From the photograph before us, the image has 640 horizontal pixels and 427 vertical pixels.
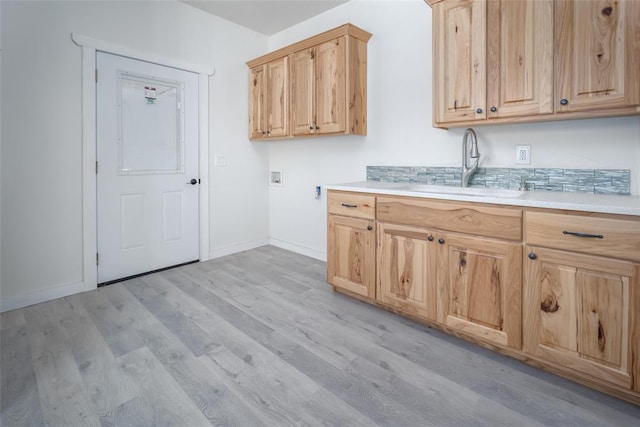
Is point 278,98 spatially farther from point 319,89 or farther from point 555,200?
point 555,200

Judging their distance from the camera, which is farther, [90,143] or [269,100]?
[269,100]

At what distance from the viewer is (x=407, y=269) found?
222 cm

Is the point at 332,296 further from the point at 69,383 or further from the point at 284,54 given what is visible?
the point at 284,54

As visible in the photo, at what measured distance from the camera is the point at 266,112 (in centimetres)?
367

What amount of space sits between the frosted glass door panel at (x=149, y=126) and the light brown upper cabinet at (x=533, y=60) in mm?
2398

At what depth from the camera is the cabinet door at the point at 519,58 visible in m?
1.86

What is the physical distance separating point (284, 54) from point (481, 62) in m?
1.96

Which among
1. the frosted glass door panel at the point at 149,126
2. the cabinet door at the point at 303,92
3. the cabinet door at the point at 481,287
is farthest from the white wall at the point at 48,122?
the cabinet door at the point at 481,287

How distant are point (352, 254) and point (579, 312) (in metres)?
1.37


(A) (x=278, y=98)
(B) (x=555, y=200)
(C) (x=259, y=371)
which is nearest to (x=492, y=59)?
(B) (x=555, y=200)

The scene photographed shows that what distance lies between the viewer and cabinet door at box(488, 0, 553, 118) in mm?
1855

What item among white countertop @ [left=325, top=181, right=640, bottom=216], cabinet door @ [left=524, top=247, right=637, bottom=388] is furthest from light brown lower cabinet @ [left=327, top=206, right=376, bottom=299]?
cabinet door @ [left=524, top=247, right=637, bottom=388]

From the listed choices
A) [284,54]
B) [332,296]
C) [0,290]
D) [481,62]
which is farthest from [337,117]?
[0,290]

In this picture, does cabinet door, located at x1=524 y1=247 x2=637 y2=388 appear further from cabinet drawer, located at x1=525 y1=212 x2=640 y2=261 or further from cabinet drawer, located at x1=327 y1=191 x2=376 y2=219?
cabinet drawer, located at x1=327 y1=191 x2=376 y2=219
